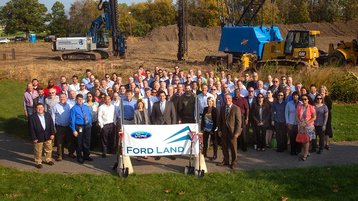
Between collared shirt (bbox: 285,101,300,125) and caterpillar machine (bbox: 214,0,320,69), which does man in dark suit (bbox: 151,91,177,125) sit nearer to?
collared shirt (bbox: 285,101,300,125)

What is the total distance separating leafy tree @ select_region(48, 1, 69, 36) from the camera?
297 ft

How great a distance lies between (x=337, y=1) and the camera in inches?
2876

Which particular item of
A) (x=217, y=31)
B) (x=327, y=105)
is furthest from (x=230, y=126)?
(x=217, y=31)

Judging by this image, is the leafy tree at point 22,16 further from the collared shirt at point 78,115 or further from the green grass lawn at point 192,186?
the green grass lawn at point 192,186

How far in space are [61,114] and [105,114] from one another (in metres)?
1.08

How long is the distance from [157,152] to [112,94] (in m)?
2.69

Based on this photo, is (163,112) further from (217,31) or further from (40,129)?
(217,31)

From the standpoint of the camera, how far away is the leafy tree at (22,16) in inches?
3671

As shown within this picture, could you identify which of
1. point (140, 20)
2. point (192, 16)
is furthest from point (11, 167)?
point (140, 20)

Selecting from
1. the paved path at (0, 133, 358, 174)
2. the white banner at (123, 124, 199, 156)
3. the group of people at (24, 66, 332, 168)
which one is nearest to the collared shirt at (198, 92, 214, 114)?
the group of people at (24, 66, 332, 168)

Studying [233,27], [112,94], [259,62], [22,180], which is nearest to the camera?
[22,180]

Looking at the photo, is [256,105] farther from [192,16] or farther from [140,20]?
[140,20]

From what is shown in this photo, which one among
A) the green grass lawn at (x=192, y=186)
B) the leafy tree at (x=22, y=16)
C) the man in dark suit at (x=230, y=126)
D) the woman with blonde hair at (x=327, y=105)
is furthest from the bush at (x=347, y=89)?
the leafy tree at (x=22, y=16)

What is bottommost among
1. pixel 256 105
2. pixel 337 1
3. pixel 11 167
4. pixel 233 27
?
pixel 11 167
